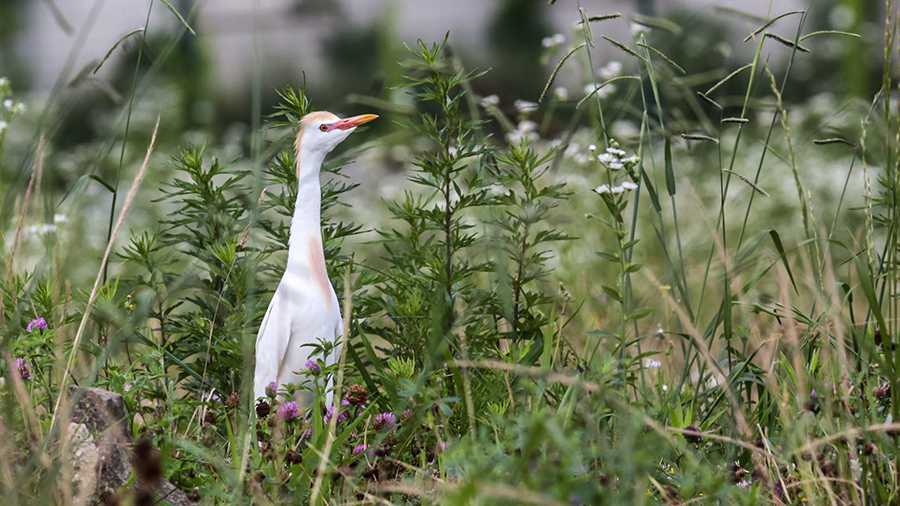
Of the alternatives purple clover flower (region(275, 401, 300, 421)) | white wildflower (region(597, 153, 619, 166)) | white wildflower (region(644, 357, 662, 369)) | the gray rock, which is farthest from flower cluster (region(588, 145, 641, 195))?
the gray rock

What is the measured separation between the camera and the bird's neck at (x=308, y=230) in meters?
1.88

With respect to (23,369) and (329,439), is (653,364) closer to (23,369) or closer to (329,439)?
(329,439)

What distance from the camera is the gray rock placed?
4.28 feet

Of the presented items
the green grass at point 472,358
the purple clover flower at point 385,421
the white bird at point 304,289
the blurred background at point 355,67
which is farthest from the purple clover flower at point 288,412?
the blurred background at point 355,67

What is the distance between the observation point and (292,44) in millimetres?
8195

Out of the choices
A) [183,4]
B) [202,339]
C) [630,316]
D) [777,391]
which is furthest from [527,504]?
[183,4]

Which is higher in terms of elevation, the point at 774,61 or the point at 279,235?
the point at 774,61

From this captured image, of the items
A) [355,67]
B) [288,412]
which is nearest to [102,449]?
[288,412]

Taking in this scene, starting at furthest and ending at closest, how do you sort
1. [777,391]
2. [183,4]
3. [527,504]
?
[183,4] < [777,391] < [527,504]

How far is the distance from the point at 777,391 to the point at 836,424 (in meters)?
0.16

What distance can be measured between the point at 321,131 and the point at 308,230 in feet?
0.97

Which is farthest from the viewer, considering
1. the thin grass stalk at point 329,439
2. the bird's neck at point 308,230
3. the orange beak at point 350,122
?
the orange beak at point 350,122

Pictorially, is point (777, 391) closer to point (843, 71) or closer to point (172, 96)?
point (843, 71)

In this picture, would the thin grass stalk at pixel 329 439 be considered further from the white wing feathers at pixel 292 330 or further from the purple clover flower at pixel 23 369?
the purple clover flower at pixel 23 369
